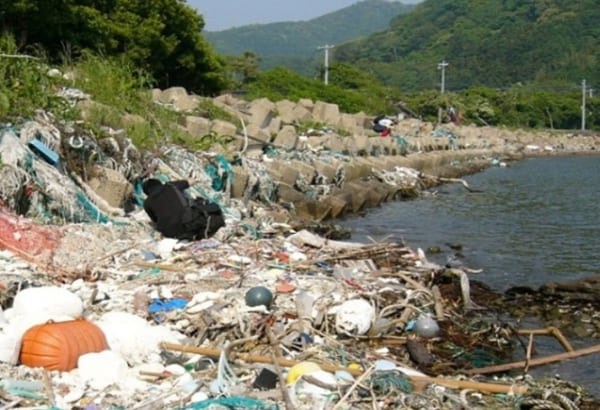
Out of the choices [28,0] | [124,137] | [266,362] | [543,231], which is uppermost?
[28,0]

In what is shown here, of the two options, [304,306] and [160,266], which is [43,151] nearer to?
[160,266]

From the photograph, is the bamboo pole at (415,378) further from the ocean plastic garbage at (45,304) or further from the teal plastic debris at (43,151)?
the teal plastic debris at (43,151)

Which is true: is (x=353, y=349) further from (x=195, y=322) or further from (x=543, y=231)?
(x=543, y=231)

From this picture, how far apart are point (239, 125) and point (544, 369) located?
13998mm

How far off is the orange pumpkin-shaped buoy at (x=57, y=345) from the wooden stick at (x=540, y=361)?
9.42 ft

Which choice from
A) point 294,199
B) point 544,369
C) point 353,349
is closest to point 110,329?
point 353,349

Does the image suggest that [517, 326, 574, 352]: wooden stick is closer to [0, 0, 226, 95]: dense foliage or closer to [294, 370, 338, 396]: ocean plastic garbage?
[294, 370, 338, 396]: ocean plastic garbage

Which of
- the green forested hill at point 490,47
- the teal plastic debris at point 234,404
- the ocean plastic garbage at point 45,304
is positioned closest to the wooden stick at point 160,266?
the ocean plastic garbage at point 45,304

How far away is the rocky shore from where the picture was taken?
5246 millimetres

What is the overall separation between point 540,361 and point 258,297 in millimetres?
2380

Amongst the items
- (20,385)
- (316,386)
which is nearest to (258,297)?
(316,386)

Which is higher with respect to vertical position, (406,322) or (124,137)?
(124,137)

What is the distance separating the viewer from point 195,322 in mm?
6453

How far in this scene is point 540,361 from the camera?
22.0ft
